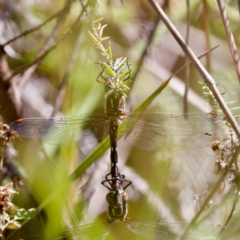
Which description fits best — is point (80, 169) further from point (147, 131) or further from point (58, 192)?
point (147, 131)

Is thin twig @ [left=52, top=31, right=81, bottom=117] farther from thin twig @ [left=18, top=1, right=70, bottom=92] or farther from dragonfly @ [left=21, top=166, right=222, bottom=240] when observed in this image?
dragonfly @ [left=21, top=166, right=222, bottom=240]

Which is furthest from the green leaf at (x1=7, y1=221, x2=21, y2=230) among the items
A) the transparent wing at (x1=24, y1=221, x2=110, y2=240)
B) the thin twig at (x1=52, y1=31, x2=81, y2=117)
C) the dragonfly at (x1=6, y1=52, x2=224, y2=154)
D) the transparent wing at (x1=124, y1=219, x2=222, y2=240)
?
the thin twig at (x1=52, y1=31, x2=81, y2=117)

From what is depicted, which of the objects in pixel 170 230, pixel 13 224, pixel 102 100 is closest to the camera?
pixel 13 224

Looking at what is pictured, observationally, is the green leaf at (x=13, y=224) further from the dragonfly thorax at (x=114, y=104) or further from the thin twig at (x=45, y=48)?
the thin twig at (x=45, y=48)

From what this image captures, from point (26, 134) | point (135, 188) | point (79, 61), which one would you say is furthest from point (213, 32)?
point (26, 134)

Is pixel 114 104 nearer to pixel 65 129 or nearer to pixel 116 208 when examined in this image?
pixel 65 129

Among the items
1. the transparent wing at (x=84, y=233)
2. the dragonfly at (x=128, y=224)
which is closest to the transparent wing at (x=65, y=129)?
the dragonfly at (x=128, y=224)

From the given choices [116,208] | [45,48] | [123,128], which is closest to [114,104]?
[123,128]
